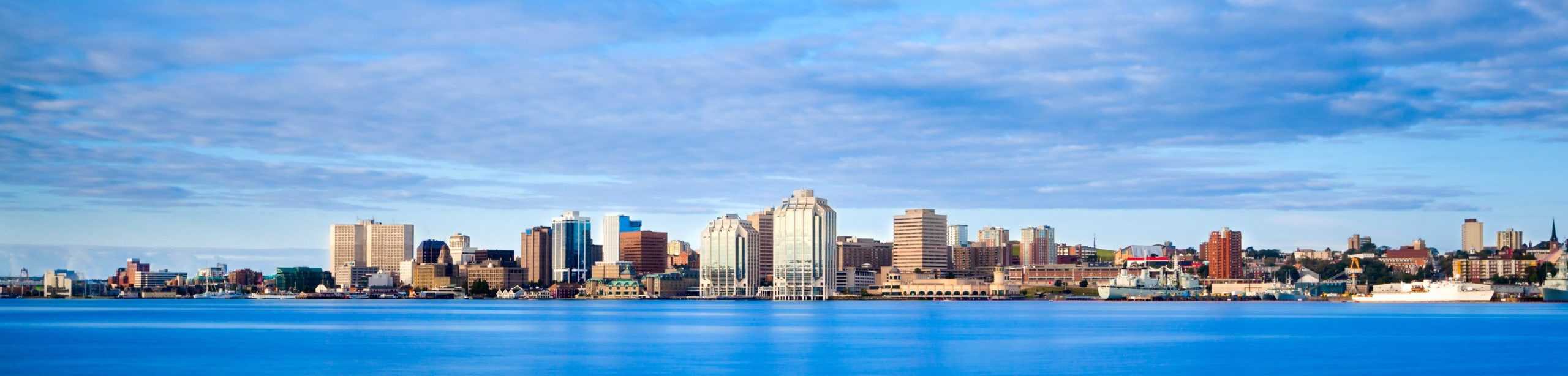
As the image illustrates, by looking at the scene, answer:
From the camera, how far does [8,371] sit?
60594mm

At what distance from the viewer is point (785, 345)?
81.8 meters

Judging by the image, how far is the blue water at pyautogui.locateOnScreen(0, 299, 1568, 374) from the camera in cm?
6400

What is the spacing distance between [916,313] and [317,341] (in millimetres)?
79400

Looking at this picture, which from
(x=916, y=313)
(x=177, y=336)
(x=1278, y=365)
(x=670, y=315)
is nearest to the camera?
(x=1278, y=365)

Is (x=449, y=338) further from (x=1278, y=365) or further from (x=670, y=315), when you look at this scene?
(x=670, y=315)

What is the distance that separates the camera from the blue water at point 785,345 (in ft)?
210

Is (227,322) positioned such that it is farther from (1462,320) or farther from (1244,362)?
(1462,320)

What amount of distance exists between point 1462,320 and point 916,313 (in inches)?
1851

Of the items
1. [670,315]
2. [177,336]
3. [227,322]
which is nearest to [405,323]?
[227,322]

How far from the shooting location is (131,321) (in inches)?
4887

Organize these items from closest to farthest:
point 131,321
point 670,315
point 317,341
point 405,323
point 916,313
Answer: point 317,341 → point 405,323 → point 131,321 → point 670,315 → point 916,313

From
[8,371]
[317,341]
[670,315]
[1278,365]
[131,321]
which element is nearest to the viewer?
[8,371]

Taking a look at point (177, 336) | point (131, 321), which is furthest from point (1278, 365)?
point (131, 321)

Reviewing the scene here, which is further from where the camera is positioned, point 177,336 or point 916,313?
point 916,313
